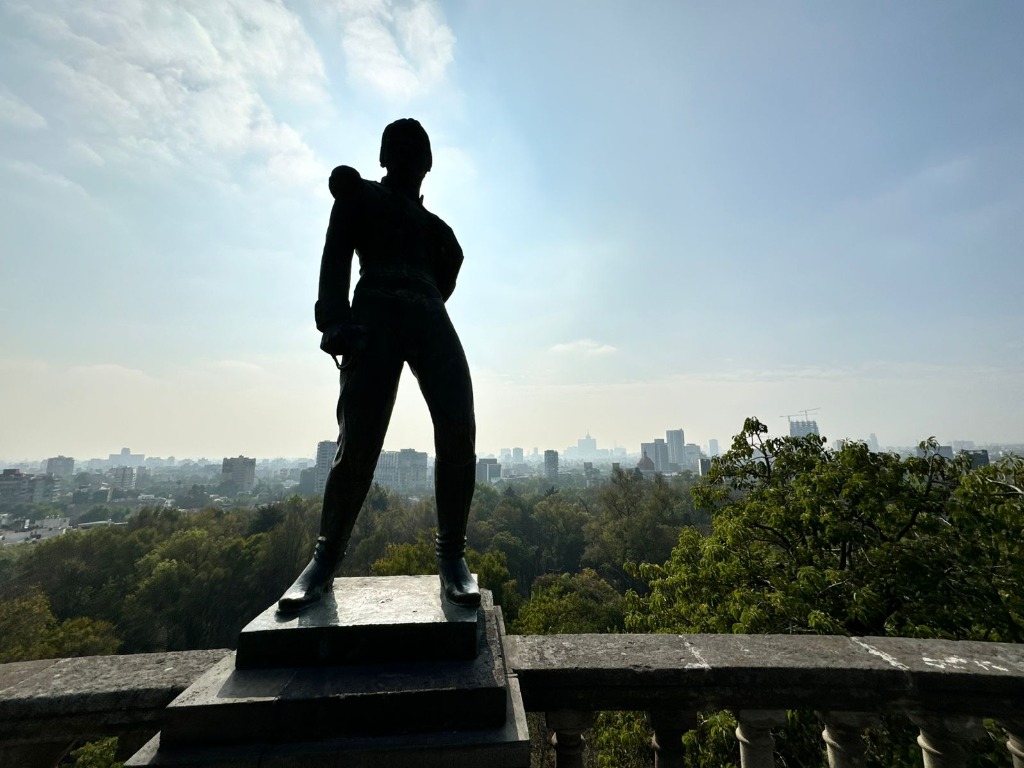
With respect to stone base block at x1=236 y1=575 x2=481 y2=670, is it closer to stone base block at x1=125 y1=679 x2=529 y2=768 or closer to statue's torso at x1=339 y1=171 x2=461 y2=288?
stone base block at x1=125 y1=679 x2=529 y2=768

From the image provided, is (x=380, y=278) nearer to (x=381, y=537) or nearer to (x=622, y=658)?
(x=622, y=658)

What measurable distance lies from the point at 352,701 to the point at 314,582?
86cm

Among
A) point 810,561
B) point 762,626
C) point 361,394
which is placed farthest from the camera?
point 810,561

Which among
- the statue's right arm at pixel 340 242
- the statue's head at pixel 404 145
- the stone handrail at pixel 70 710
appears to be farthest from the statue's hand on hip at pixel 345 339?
the stone handrail at pixel 70 710

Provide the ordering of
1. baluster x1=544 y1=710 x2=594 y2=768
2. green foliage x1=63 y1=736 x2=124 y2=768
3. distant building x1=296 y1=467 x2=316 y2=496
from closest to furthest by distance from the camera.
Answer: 1. baluster x1=544 y1=710 x2=594 y2=768
2. green foliage x1=63 y1=736 x2=124 y2=768
3. distant building x1=296 y1=467 x2=316 y2=496

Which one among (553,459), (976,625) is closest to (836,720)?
(976,625)

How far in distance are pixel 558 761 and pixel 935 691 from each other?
1.73 meters

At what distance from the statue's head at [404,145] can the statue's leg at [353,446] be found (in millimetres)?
1270

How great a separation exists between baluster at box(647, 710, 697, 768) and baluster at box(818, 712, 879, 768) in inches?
25.0

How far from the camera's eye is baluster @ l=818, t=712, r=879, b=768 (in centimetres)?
214

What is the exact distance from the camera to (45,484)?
98375mm

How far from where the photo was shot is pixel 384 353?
2.59m

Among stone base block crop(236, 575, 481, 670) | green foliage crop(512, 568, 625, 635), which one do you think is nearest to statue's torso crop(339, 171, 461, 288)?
stone base block crop(236, 575, 481, 670)

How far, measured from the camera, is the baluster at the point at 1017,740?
6.85ft
